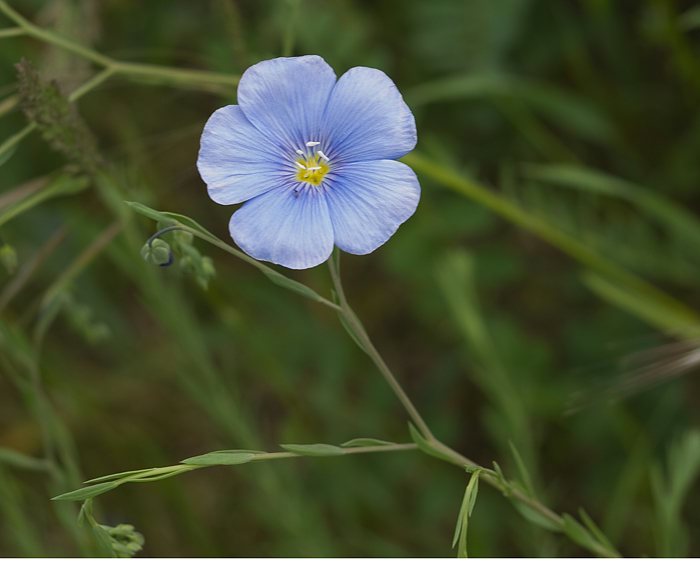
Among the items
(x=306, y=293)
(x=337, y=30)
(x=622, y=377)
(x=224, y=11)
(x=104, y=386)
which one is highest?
(x=337, y=30)

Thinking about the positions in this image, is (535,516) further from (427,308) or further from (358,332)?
(427,308)

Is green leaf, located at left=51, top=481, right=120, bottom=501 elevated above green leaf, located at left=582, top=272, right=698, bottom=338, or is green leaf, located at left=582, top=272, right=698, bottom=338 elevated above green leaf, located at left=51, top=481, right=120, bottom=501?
green leaf, located at left=582, top=272, right=698, bottom=338

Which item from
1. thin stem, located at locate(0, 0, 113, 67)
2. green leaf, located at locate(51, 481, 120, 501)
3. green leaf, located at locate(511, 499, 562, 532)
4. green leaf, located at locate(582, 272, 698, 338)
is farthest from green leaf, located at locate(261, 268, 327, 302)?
green leaf, located at locate(582, 272, 698, 338)

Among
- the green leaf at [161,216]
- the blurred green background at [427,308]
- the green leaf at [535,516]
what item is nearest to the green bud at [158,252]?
the green leaf at [161,216]

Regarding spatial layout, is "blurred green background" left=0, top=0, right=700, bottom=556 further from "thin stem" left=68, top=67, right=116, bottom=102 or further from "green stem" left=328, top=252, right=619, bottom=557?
"green stem" left=328, top=252, right=619, bottom=557

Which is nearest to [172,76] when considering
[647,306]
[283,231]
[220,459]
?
[283,231]

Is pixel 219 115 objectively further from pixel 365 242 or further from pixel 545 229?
pixel 545 229

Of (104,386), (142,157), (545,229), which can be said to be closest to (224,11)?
(142,157)
